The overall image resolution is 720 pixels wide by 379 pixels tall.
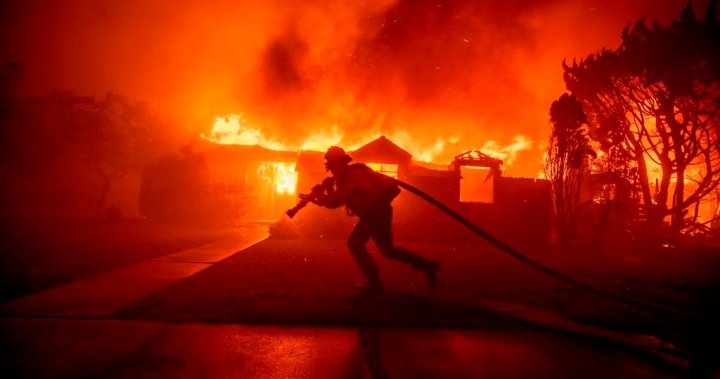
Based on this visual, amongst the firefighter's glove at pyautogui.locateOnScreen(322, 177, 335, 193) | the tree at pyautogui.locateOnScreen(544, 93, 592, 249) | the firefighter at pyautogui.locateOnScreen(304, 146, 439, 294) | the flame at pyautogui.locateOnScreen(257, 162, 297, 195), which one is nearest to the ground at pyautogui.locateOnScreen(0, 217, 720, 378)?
the firefighter at pyautogui.locateOnScreen(304, 146, 439, 294)

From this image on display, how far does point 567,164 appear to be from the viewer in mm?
11352

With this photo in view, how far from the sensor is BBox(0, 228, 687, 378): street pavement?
2416 millimetres

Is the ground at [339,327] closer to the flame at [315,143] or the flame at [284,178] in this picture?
the flame at [315,143]

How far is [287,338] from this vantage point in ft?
→ 9.71

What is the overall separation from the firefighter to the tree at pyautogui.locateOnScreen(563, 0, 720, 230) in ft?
46.8

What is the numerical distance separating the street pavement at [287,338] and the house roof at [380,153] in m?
12.3

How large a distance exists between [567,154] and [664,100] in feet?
22.6

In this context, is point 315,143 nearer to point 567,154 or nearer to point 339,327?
point 567,154

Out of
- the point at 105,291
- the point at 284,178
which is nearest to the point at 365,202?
the point at 105,291

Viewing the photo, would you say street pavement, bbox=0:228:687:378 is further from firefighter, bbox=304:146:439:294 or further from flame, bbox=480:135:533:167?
flame, bbox=480:135:533:167

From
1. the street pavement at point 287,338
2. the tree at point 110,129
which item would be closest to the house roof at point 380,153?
the street pavement at point 287,338

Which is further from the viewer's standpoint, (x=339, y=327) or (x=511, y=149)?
(x=511, y=149)

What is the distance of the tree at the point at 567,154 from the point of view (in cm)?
1113

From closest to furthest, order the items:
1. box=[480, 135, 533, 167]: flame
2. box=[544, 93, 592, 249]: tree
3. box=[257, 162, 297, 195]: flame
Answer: box=[544, 93, 592, 249]: tree, box=[257, 162, 297, 195]: flame, box=[480, 135, 533, 167]: flame
